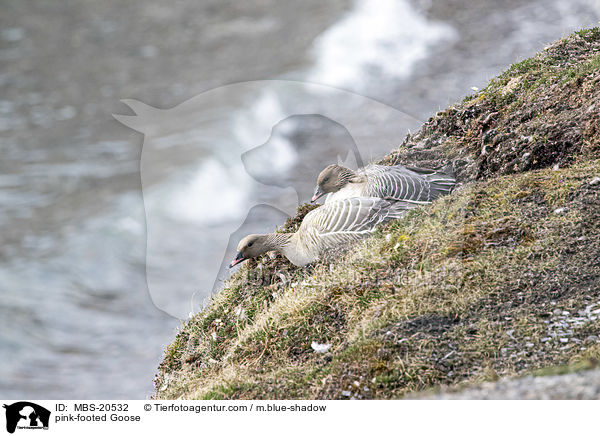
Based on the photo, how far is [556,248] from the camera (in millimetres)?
2295

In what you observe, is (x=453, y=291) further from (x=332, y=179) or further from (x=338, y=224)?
(x=332, y=179)

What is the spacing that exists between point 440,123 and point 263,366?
226cm

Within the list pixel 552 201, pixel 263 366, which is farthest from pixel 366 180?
pixel 263 366

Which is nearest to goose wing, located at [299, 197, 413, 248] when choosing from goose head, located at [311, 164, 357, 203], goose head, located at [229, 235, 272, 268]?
goose head, located at [311, 164, 357, 203]

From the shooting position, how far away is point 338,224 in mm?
2811

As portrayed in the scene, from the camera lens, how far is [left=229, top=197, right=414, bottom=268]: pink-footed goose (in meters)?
2.80
